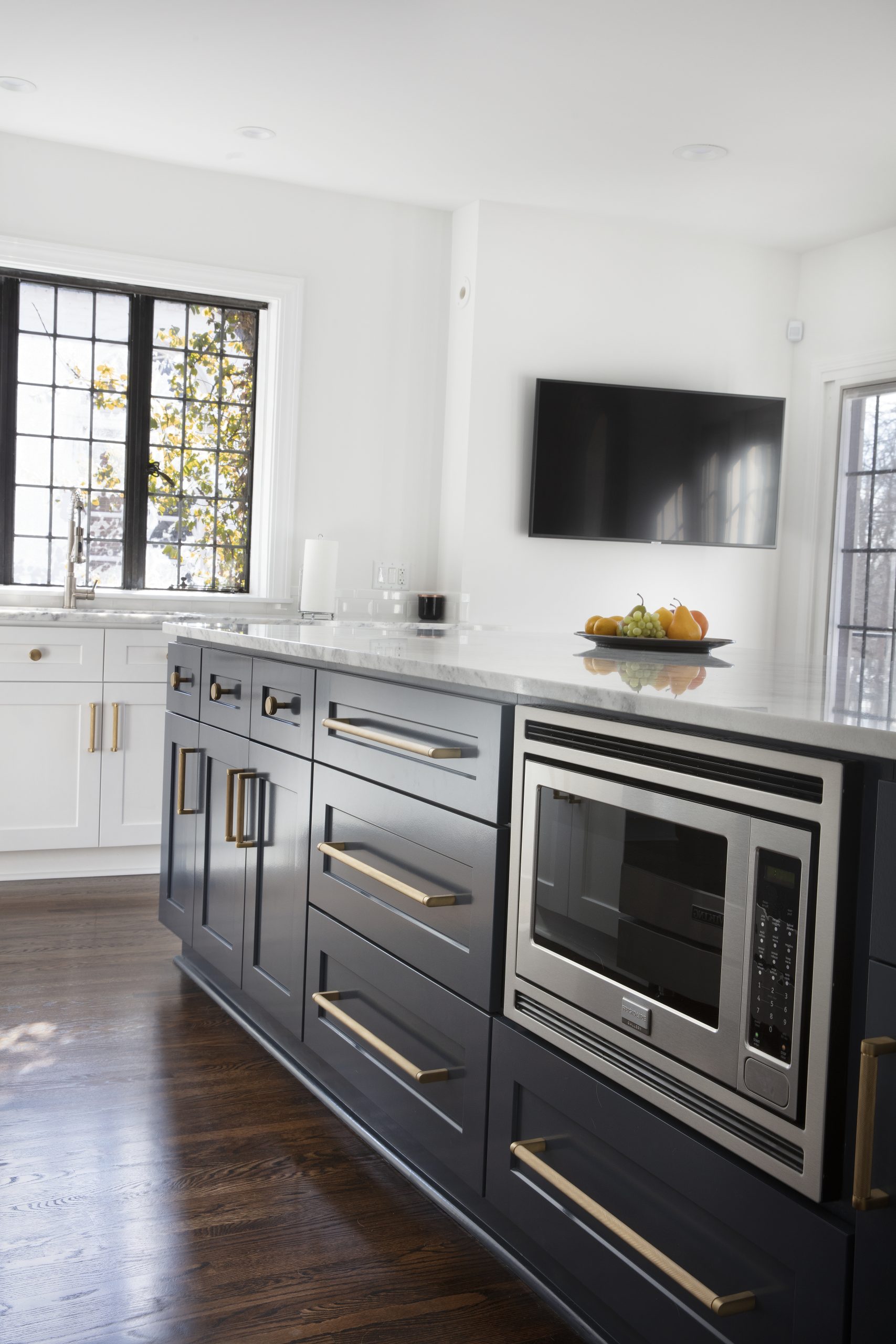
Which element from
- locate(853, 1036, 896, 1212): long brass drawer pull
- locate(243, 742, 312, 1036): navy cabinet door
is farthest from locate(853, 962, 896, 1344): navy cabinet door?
locate(243, 742, 312, 1036): navy cabinet door

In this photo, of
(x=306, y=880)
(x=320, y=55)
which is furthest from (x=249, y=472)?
(x=306, y=880)

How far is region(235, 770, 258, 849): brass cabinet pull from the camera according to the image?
2393mm

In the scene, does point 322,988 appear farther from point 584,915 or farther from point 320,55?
point 320,55

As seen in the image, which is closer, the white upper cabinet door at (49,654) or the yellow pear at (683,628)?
the yellow pear at (683,628)

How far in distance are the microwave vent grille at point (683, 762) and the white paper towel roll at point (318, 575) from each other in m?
3.30

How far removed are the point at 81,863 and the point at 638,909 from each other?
128 inches

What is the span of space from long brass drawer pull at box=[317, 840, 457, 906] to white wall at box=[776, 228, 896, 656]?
3905 millimetres

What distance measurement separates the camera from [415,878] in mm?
1739

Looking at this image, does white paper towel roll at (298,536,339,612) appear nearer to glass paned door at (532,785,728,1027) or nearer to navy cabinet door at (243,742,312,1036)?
navy cabinet door at (243,742,312,1036)

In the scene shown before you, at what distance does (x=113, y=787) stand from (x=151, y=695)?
34cm

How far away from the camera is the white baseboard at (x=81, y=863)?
4.02m

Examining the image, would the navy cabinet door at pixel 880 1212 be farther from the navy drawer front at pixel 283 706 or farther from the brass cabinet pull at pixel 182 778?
the brass cabinet pull at pixel 182 778

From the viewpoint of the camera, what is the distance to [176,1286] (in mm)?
1576

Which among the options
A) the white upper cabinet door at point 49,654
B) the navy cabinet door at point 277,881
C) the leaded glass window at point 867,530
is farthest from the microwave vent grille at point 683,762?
the leaded glass window at point 867,530
